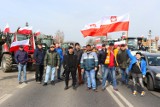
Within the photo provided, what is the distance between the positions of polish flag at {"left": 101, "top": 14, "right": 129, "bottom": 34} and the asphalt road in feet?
15.7

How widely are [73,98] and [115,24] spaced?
25.0 feet

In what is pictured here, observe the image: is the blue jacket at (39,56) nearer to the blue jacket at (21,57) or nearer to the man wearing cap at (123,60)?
the blue jacket at (21,57)

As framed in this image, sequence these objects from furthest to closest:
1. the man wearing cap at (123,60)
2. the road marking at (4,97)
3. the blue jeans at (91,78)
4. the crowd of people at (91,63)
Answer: the man wearing cap at (123,60) < the blue jeans at (91,78) < the crowd of people at (91,63) < the road marking at (4,97)

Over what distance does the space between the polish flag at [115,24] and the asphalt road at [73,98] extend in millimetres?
4776

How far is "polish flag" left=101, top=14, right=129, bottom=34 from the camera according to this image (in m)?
15.4

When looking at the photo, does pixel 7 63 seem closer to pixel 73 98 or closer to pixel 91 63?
pixel 91 63

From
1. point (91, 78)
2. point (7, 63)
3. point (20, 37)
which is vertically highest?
point (20, 37)

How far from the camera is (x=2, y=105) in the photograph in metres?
8.19

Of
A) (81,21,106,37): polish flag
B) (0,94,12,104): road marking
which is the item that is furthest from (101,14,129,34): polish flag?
(0,94,12,104): road marking

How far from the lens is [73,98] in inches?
364

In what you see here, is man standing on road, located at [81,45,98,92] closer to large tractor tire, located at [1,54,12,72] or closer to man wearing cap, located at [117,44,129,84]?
man wearing cap, located at [117,44,129,84]

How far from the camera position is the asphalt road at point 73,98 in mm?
8273

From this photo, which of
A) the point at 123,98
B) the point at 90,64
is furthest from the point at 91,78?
the point at 123,98

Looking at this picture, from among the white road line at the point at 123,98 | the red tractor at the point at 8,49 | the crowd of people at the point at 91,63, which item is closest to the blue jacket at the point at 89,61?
the crowd of people at the point at 91,63
